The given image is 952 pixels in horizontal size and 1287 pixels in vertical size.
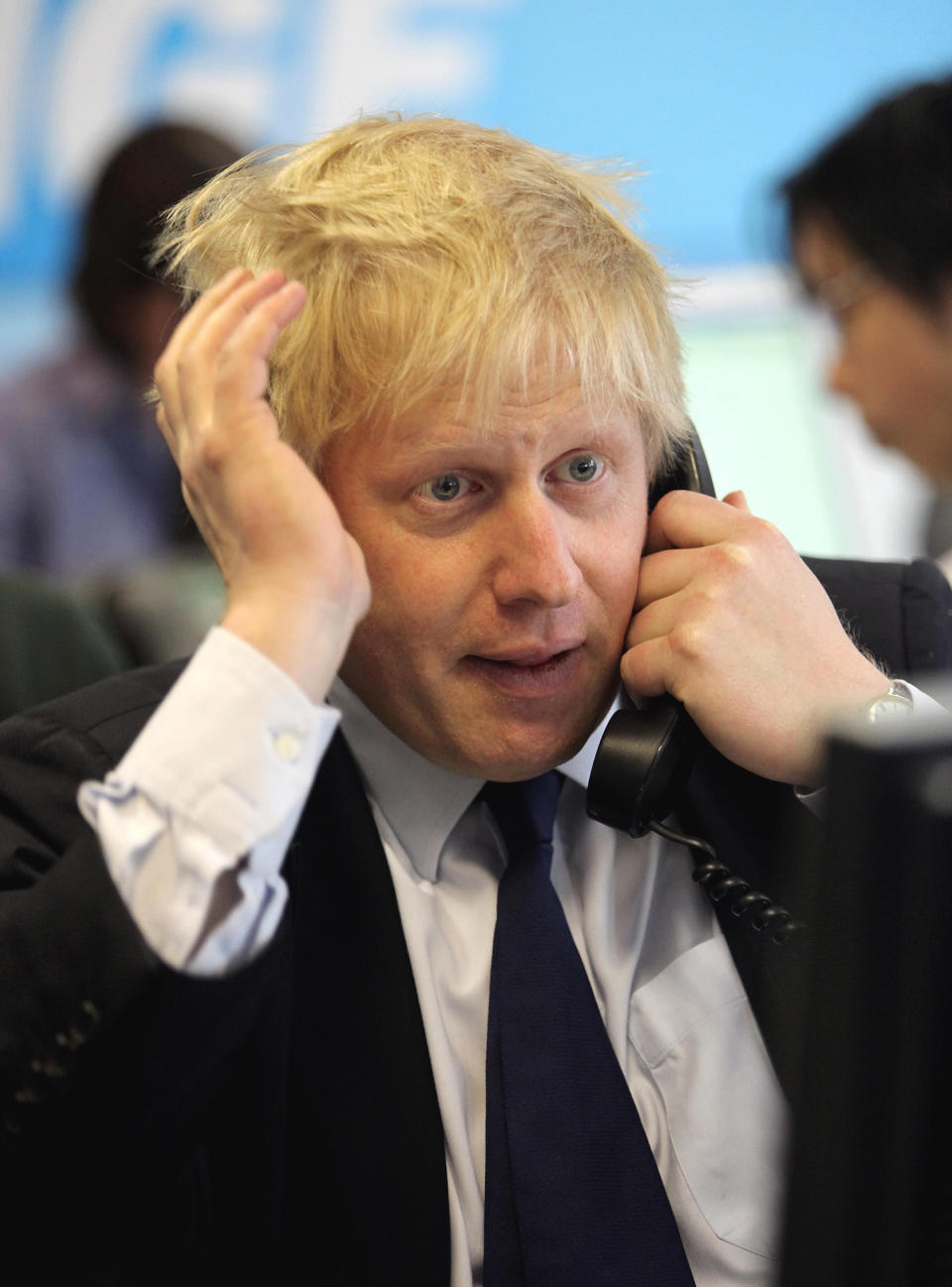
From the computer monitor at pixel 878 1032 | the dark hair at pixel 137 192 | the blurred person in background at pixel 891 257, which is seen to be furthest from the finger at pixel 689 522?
the dark hair at pixel 137 192

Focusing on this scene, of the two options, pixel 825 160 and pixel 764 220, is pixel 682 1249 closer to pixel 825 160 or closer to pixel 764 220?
pixel 825 160

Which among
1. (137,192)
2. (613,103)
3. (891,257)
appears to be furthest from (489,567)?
(613,103)

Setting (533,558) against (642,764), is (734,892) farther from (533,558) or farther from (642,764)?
(533,558)

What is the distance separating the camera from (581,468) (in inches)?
42.4

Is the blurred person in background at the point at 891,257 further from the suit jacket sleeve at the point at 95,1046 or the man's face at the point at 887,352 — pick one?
the suit jacket sleeve at the point at 95,1046

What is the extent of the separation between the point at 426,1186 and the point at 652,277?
0.75 metres

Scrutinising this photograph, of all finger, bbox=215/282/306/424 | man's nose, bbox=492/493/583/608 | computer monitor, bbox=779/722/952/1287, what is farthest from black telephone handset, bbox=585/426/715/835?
computer monitor, bbox=779/722/952/1287

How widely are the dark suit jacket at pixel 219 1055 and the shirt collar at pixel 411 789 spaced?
2cm

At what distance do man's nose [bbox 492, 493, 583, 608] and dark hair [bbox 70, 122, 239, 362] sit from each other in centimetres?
180

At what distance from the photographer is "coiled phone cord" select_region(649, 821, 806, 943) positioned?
106cm

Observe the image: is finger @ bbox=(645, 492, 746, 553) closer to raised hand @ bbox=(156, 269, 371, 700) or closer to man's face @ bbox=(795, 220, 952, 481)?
raised hand @ bbox=(156, 269, 371, 700)

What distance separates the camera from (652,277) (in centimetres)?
114

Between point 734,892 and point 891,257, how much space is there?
1327 mm

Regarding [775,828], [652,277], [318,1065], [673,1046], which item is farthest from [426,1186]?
[652,277]
